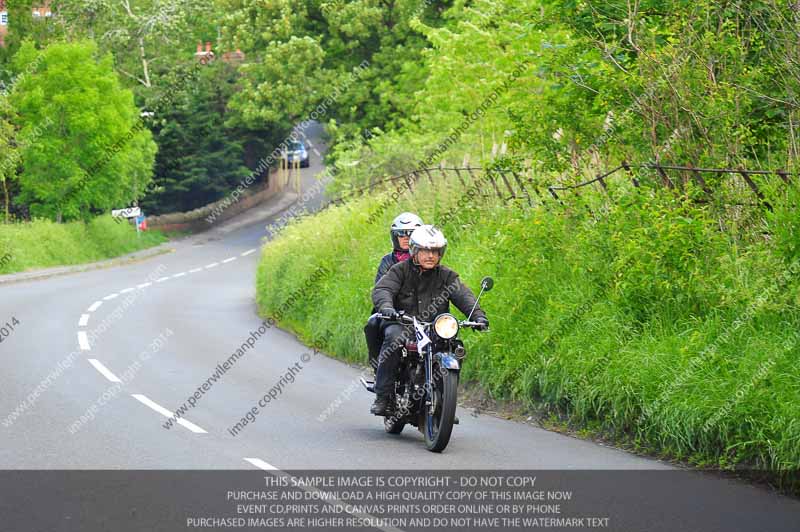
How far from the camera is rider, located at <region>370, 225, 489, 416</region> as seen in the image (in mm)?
11242

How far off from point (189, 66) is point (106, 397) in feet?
192

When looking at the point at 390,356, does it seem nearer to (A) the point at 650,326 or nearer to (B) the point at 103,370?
(A) the point at 650,326

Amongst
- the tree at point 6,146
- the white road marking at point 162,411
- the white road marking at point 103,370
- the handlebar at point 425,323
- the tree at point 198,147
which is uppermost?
the handlebar at point 425,323

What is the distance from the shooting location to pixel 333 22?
53.7 m

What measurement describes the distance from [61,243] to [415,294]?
38.1 meters

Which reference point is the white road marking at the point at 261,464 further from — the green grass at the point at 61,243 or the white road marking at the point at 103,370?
the green grass at the point at 61,243

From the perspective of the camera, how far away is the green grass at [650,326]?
975 cm

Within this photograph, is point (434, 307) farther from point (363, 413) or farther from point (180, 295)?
point (180, 295)

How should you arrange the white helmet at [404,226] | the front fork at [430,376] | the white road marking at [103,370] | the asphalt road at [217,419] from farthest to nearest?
the white road marking at [103,370] < the white helmet at [404,226] < the front fork at [430,376] < the asphalt road at [217,419]

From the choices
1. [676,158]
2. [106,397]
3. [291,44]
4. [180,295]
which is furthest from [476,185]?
[291,44]

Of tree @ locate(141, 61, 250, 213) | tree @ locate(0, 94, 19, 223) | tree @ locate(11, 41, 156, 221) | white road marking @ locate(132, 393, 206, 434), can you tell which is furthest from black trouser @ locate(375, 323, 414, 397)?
tree @ locate(141, 61, 250, 213)

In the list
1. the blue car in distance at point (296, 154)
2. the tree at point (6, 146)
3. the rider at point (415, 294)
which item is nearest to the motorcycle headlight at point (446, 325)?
the rider at point (415, 294)

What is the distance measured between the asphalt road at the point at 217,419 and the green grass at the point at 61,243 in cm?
1718

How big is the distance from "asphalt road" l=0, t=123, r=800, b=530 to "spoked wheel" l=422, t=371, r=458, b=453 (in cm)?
14
